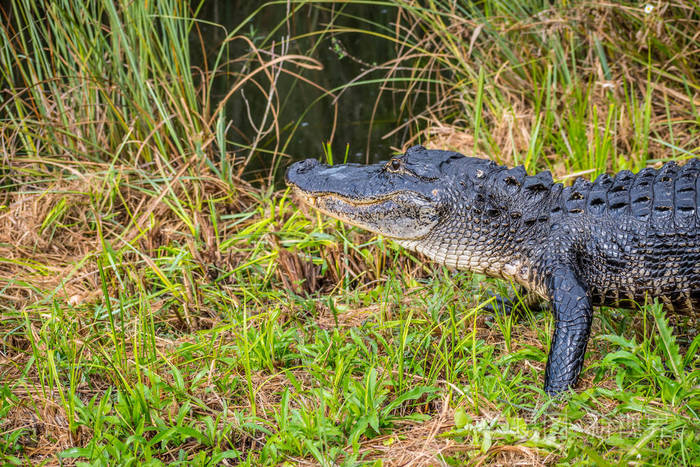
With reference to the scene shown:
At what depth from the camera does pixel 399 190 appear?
3.41 m

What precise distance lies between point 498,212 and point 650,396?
1054 mm

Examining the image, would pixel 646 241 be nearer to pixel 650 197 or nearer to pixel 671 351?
pixel 650 197

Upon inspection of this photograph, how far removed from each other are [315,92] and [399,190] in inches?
157

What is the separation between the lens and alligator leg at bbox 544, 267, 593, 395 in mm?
2732

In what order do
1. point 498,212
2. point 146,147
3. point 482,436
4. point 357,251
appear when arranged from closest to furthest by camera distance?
point 482,436
point 498,212
point 357,251
point 146,147

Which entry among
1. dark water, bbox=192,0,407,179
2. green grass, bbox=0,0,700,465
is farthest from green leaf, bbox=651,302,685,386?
dark water, bbox=192,0,407,179

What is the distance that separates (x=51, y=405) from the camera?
268 cm

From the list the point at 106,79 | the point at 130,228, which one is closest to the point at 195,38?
the point at 106,79

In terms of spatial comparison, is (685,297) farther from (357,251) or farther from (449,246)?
(357,251)

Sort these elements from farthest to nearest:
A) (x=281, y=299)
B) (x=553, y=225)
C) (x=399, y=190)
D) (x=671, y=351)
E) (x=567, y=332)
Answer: (x=281, y=299), (x=399, y=190), (x=553, y=225), (x=567, y=332), (x=671, y=351)

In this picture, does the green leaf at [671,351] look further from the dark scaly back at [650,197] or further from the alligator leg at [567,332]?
the dark scaly back at [650,197]

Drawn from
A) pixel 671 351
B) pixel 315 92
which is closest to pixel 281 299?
pixel 671 351

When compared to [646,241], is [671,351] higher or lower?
lower

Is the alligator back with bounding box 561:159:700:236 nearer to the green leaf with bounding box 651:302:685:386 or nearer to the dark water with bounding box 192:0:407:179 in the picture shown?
the green leaf with bounding box 651:302:685:386
